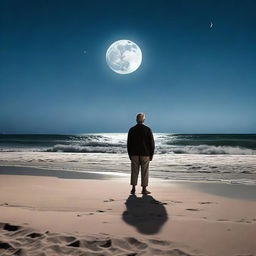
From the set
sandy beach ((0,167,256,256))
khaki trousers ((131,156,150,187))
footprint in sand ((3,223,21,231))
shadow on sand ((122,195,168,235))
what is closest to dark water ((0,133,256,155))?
khaki trousers ((131,156,150,187))

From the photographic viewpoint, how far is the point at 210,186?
880 centimetres

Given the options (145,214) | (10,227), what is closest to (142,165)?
(145,214)

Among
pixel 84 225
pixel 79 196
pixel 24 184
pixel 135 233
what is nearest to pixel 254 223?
pixel 135 233

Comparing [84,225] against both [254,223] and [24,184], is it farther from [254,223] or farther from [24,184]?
[24,184]

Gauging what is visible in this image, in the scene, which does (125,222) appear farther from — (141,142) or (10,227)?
(141,142)

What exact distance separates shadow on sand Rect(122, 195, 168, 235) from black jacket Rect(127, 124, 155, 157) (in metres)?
1.07

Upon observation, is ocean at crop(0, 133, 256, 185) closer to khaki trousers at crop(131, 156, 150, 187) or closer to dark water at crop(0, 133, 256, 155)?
dark water at crop(0, 133, 256, 155)

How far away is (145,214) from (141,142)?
90.9 inches

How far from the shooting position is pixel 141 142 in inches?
286

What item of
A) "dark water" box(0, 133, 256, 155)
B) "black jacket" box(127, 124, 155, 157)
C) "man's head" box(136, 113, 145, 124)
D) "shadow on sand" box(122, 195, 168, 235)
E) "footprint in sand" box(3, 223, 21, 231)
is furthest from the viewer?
"dark water" box(0, 133, 256, 155)

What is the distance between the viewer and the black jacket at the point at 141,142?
7254 mm

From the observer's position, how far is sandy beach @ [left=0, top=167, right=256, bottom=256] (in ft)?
11.8

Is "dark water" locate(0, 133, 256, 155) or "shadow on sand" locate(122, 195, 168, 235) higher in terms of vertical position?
"shadow on sand" locate(122, 195, 168, 235)

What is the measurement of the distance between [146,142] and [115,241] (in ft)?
12.3
